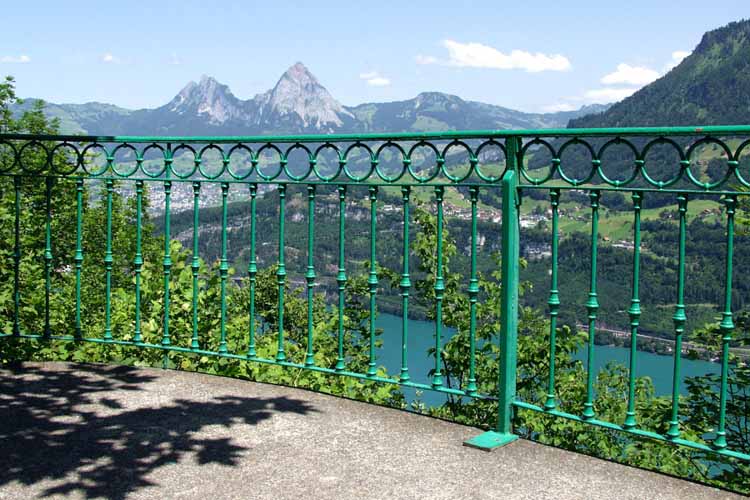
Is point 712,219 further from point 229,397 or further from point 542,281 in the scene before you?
point 229,397

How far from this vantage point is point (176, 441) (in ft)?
13.9

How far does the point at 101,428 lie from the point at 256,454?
0.95 metres

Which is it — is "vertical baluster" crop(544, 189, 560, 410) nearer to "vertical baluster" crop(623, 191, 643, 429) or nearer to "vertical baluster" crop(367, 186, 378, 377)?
"vertical baluster" crop(623, 191, 643, 429)

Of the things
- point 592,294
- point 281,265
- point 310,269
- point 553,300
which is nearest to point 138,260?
point 281,265

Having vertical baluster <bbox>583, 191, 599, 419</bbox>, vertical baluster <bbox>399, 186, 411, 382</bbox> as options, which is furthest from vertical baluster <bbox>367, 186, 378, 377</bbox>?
vertical baluster <bbox>583, 191, 599, 419</bbox>

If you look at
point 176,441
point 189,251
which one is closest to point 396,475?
point 176,441

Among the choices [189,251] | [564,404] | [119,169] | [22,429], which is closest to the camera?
[22,429]

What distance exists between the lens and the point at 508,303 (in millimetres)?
4367

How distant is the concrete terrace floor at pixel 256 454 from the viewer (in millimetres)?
3641

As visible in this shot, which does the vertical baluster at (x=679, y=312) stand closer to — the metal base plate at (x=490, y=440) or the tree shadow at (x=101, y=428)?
the metal base plate at (x=490, y=440)

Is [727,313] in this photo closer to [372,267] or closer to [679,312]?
[679,312]

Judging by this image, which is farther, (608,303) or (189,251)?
(608,303)

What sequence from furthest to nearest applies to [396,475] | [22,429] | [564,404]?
1. [564,404]
2. [22,429]
3. [396,475]

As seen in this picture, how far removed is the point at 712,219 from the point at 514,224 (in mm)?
119123
